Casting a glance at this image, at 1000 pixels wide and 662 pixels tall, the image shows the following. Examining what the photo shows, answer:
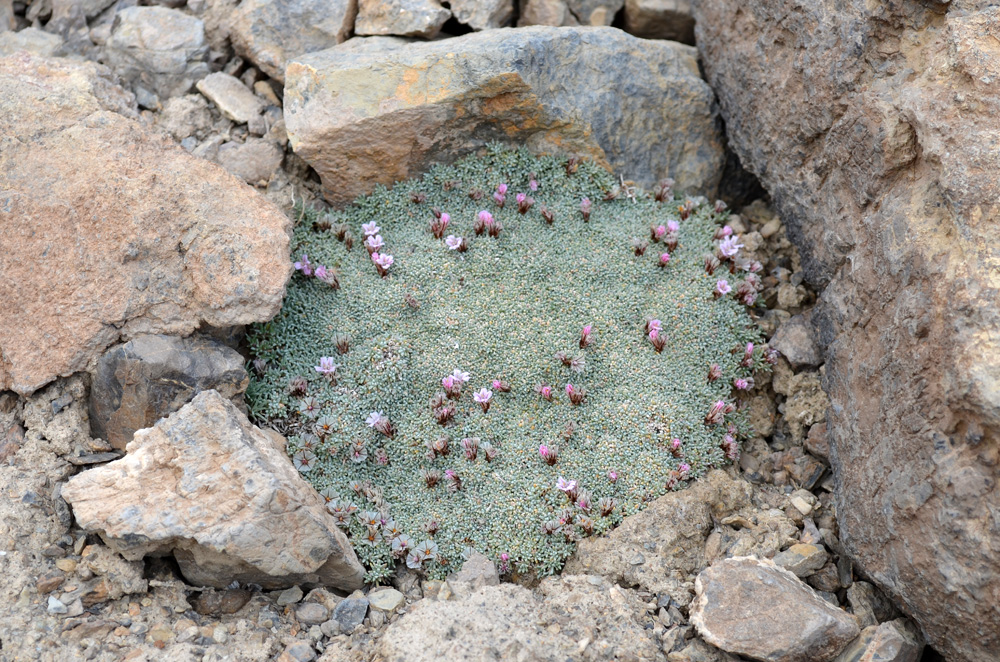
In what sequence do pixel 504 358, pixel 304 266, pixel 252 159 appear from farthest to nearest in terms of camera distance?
1. pixel 252 159
2. pixel 304 266
3. pixel 504 358

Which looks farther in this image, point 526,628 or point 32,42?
point 32,42

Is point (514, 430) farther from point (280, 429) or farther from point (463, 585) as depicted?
point (280, 429)

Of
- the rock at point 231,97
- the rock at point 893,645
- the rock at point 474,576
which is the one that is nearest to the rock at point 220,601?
the rock at point 474,576

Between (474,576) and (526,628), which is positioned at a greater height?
(526,628)

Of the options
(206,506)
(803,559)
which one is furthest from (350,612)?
(803,559)

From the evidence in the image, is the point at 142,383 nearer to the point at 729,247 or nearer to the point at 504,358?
the point at 504,358
